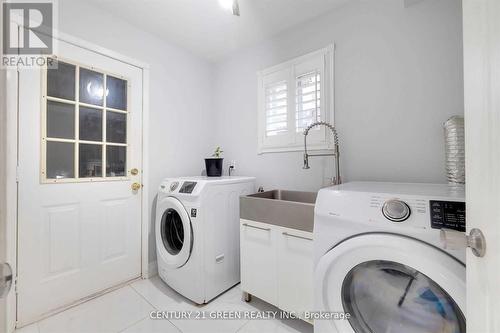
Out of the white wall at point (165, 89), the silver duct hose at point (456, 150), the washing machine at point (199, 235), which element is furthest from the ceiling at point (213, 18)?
the washing machine at point (199, 235)

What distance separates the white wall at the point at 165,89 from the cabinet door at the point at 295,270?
1.37m

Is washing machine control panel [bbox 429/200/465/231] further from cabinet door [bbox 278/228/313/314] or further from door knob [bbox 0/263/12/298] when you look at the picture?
door knob [bbox 0/263/12/298]

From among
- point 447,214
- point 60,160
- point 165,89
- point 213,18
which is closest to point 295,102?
point 213,18

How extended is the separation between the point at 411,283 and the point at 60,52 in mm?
2537

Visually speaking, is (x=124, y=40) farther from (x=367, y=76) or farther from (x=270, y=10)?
(x=367, y=76)

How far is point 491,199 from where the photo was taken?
0.42 metres

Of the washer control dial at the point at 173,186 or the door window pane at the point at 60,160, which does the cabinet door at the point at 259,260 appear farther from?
the door window pane at the point at 60,160

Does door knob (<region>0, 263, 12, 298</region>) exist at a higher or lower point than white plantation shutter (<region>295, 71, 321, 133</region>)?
lower

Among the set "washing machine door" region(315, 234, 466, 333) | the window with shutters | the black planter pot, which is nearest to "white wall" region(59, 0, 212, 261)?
the black planter pot

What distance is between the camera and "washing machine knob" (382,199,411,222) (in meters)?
0.83

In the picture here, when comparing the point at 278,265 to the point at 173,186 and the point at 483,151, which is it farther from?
the point at 483,151

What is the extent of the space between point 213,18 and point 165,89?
82 centimetres

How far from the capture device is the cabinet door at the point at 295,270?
1.31 m

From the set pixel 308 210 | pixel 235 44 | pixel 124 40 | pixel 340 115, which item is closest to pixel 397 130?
pixel 340 115
